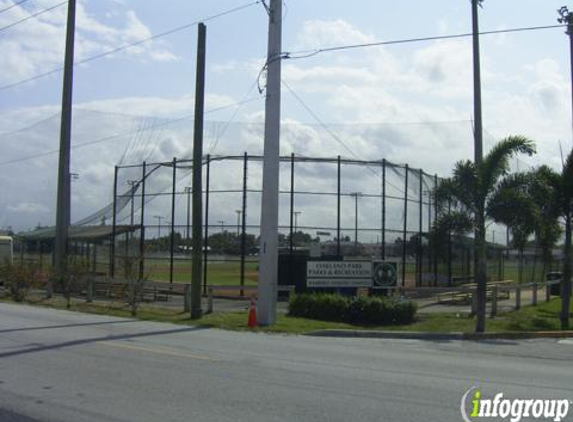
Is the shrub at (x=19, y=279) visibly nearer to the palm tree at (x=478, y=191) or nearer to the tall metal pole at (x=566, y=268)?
the palm tree at (x=478, y=191)

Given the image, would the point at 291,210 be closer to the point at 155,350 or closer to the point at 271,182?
the point at 271,182

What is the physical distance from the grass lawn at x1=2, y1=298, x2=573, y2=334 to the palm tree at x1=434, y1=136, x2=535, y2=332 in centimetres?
137

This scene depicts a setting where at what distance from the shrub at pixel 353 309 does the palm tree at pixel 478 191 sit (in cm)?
235

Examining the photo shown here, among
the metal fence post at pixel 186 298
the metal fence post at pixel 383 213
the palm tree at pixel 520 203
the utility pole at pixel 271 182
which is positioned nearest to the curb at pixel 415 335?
the utility pole at pixel 271 182

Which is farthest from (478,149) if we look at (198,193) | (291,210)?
(291,210)

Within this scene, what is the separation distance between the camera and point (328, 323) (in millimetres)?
19234

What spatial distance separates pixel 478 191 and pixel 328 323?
5548mm

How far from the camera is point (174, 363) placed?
10.9 m

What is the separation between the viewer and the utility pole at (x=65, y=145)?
94.7 ft

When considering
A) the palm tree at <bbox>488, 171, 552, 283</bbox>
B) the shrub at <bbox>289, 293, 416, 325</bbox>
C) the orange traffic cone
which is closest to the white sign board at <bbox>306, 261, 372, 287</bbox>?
the shrub at <bbox>289, 293, 416, 325</bbox>

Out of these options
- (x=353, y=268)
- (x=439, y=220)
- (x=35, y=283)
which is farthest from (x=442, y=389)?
(x=35, y=283)

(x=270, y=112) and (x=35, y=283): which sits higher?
(x=270, y=112)

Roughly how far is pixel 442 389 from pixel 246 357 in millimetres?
3998

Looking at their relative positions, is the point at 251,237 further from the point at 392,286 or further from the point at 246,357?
the point at 246,357
